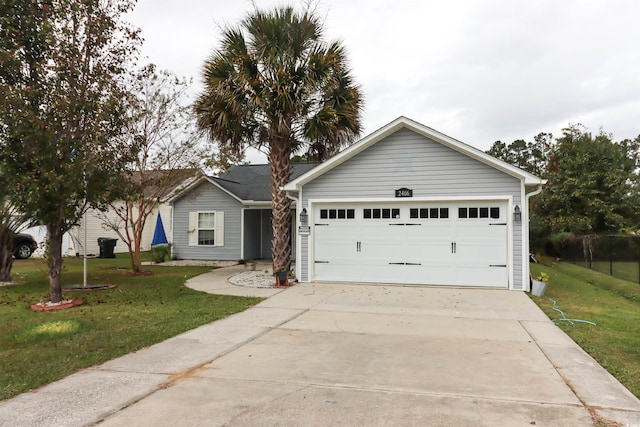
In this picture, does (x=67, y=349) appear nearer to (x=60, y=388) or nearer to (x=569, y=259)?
(x=60, y=388)

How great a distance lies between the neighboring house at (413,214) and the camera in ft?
37.3

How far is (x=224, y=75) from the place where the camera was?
40.5ft

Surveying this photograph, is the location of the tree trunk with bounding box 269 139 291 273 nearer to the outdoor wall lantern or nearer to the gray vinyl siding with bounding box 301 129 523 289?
the gray vinyl siding with bounding box 301 129 523 289

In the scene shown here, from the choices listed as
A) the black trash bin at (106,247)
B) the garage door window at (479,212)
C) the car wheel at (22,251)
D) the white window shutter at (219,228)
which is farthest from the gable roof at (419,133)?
the car wheel at (22,251)

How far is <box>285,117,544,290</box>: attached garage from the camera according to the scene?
1138 cm

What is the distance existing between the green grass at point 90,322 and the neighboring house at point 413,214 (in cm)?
347

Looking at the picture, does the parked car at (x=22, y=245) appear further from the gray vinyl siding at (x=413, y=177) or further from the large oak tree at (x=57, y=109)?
the gray vinyl siding at (x=413, y=177)

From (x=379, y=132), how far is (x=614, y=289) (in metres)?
8.23

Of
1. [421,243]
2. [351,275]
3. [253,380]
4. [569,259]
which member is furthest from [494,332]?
[569,259]

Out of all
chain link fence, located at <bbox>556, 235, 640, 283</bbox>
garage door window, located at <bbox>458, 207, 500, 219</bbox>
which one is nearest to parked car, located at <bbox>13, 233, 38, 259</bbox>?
garage door window, located at <bbox>458, 207, 500, 219</bbox>

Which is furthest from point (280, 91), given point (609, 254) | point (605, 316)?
point (609, 254)

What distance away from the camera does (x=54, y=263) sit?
9.70 m

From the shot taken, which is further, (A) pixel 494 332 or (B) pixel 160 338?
(A) pixel 494 332

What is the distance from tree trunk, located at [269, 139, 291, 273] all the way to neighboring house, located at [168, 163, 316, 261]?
536cm
